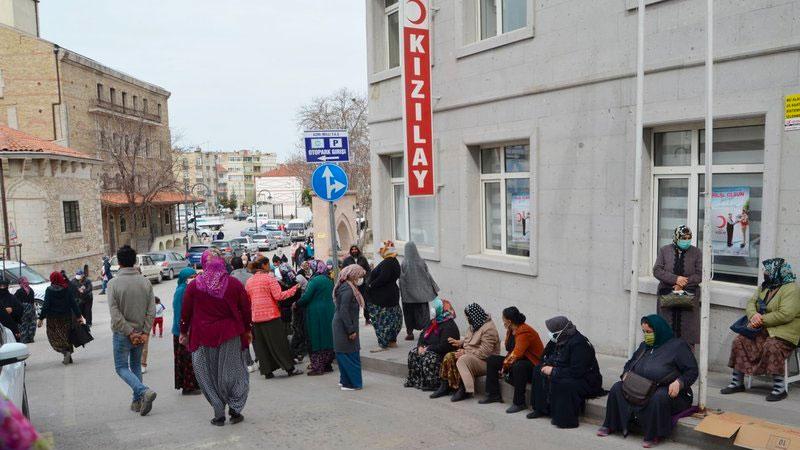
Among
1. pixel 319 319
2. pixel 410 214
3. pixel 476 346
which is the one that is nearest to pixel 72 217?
pixel 410 214

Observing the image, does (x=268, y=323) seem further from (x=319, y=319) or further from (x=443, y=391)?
(x=443, y=391)

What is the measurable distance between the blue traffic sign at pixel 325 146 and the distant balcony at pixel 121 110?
4048 centimetres

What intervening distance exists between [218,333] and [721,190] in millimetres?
5860

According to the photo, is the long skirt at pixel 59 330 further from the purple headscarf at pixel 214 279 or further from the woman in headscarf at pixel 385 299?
the purple headscarf at pixel 214 279

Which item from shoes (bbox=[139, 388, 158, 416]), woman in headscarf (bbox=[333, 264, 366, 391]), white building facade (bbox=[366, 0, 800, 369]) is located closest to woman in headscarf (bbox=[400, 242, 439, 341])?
white building facade (bbox=[366, 0, 800, 369])

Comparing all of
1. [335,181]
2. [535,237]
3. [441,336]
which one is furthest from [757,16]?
[335,181]

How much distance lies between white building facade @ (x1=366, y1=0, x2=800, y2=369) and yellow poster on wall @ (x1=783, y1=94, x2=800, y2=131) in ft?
0.29

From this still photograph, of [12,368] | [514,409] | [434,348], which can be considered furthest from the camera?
[434,348]

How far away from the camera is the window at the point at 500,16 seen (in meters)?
9.68

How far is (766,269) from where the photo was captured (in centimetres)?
630

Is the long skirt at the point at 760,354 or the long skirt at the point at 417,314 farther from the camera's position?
the long skirt at the point at 417,314

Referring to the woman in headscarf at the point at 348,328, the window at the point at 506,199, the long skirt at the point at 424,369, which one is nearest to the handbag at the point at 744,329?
the long skirt at the point at 424,369

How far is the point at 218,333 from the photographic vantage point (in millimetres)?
6391

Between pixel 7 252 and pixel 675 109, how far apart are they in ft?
96.1
